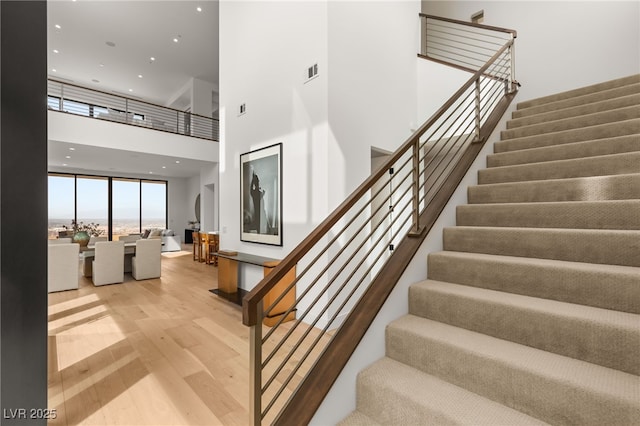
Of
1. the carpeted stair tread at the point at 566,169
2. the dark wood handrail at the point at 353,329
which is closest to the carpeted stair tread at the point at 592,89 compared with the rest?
the carpeted stair tread at the point at 566,169

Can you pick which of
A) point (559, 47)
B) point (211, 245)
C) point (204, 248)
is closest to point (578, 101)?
point (559, 47)

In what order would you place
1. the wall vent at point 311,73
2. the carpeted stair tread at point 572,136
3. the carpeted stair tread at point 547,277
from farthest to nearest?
the wall vent at point 311,73
the carpeted stair tread at point 572,136
the carpeted stair tread at point 547,277

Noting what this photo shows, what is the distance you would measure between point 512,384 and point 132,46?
11.1m

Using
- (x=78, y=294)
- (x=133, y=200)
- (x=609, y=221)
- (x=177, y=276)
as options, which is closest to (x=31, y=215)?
(x=609, y=221)

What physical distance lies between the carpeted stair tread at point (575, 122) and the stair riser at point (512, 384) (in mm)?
2805

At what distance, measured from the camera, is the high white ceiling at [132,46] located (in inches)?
283

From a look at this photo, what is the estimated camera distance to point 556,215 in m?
2.09

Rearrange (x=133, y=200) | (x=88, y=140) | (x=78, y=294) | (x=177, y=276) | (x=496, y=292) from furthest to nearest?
(x=133, y=200)
(x=88, y=140)
(x=177, y=276)
(x=78, y=294)
(x=496, y=292)

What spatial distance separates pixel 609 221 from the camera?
1.90 metres

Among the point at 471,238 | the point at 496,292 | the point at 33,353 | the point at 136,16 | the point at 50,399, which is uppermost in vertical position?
the point at 136,16

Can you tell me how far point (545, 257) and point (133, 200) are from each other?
14.3m

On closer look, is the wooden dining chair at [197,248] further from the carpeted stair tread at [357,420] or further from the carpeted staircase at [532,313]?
the carpeted stair tread at [357,420]

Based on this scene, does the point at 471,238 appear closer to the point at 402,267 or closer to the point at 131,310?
the point at 402,267

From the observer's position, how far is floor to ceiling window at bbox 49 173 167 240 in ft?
38.0
